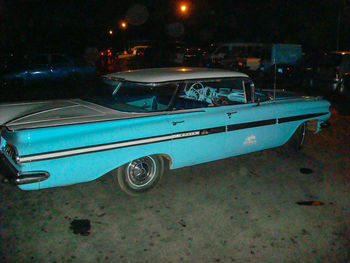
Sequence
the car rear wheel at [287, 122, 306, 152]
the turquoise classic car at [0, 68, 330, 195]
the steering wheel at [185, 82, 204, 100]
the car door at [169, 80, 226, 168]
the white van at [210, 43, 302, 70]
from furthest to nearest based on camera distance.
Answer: the white van at [210, 43, 302, 70], the car rear wheel at [287, 122, 306, 152], the steering wheel at [185, 82, 204, 100], the car door at [169, 80, 226, 168], the turquoise classic car at [0, 68, 330, 195]

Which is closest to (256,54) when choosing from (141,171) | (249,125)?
(249,125)

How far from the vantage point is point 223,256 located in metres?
3.22

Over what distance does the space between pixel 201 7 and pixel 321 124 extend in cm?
3639

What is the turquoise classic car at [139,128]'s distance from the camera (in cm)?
359

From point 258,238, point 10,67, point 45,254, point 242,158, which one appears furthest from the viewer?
point 10,67

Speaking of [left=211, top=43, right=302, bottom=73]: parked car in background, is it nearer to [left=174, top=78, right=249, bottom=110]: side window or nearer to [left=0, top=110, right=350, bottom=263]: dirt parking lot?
[left=174, top=78, right=249, bottom=110]: side window

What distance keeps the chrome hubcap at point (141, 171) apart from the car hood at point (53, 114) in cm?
59

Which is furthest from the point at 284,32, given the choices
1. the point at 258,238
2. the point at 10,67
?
the point at 258,238

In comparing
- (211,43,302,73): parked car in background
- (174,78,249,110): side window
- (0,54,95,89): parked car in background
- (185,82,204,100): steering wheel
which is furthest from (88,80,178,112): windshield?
(211,43,302,73): parked car in background

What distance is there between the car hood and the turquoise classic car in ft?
0.04

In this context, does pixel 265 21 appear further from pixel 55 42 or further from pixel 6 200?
pixel 6 200

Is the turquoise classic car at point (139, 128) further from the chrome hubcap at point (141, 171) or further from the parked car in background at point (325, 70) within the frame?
the parked car in background at point (325, 70)

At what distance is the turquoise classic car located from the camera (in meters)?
3.59

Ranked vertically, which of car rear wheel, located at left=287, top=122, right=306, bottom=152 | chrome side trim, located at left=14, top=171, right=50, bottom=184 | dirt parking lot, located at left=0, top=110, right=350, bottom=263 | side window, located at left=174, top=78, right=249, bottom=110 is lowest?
dirt parking lot, located at left=0, top=110, right=350, bottom=263
